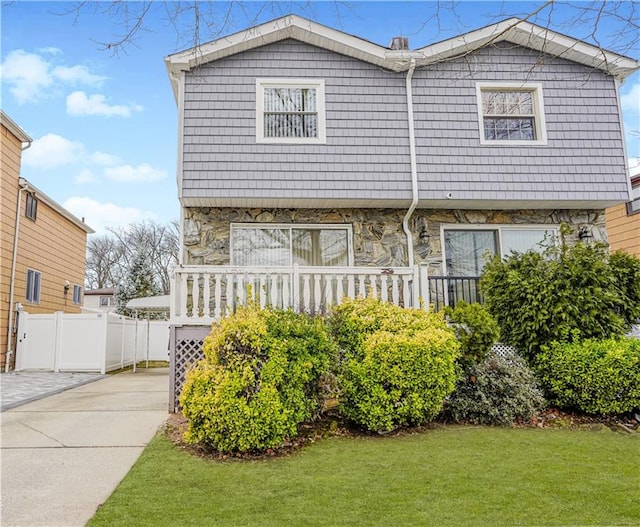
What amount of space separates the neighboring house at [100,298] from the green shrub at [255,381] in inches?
930

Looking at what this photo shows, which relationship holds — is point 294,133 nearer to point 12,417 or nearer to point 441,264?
point 441,264

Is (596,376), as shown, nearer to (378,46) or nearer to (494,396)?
(494,396)

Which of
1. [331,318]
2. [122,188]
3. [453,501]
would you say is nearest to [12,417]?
[331,318]

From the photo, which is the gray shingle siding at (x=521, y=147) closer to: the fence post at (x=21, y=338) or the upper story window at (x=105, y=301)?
the fence post at (x=21, y=338)

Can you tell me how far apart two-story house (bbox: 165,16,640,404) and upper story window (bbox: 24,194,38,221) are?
22.2 ft

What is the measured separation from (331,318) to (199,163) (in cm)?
388

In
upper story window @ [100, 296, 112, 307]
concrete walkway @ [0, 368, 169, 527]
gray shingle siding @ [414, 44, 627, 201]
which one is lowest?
concrete walkway @ [0, 368, 169, 527]

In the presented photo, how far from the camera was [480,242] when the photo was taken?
29.2 feet

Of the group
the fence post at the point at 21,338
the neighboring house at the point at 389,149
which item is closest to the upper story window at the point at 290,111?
the neighboring house at the point at 389,149

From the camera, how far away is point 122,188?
23.0 meters

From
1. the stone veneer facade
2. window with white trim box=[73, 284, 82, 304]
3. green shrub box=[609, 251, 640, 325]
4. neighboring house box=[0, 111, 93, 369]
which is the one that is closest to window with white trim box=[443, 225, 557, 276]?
the stone veneer facade

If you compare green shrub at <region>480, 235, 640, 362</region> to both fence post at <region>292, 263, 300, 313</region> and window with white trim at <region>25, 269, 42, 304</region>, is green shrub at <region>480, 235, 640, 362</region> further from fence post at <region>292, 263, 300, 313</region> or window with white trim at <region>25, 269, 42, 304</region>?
window with white trim at <region>25, 269, 42, 304</region>

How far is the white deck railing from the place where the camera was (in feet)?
21.0

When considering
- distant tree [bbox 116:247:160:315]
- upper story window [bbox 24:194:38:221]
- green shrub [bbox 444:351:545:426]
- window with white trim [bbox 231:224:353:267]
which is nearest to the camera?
green shrub [bbox 444:351:545:426]
